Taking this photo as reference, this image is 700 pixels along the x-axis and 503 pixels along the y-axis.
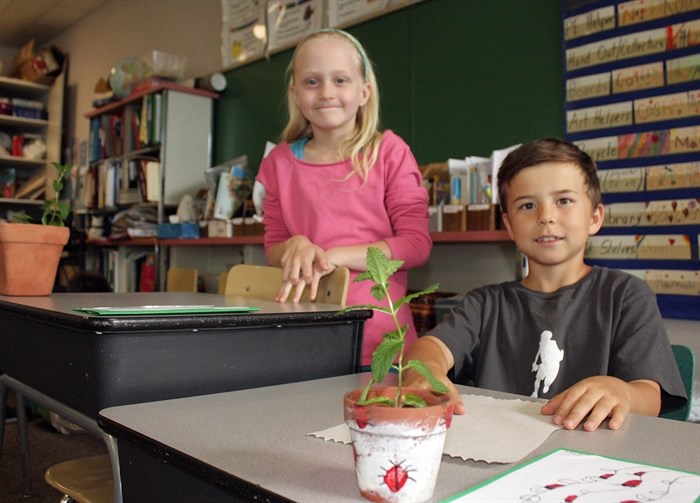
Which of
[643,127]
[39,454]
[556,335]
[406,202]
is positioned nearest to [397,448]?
[556,335]

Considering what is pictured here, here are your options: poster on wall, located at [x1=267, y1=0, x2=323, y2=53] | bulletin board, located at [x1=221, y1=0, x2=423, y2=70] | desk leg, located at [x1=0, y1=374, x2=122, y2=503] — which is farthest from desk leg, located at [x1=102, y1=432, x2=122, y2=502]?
poster on wall, located at [x1=267, y1=0, x2=323, y2=53]

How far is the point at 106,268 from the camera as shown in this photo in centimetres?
465

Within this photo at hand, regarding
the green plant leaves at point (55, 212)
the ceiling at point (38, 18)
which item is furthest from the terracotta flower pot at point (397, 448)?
the ceiling at point (38, 18)

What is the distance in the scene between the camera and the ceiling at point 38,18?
5480 millimetres

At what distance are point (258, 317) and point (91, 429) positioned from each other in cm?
28

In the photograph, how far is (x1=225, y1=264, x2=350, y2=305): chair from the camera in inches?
53.4

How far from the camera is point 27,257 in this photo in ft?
4.34

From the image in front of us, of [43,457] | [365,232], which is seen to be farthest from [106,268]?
[365,232]

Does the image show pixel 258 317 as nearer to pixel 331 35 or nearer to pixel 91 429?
pixel 91 429

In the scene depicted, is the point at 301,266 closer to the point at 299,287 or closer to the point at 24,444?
the point at 299,287

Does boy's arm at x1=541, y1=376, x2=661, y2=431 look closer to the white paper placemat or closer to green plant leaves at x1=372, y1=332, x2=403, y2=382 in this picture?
the white paper placemat

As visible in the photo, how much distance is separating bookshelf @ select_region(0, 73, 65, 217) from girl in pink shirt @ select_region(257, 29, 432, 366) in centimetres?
478

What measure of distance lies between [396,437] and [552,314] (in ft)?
2.56

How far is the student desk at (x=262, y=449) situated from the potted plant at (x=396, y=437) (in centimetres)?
3
